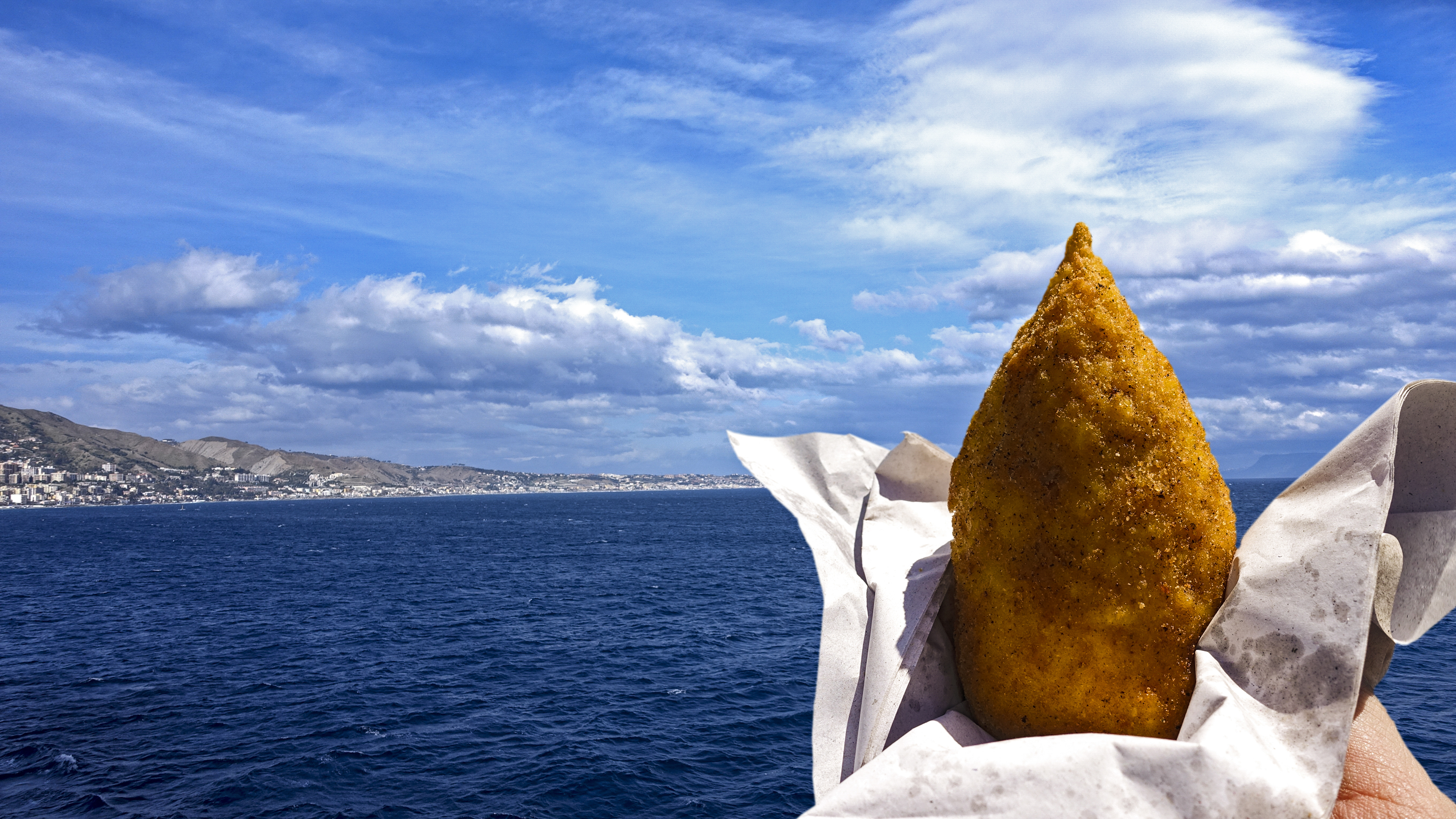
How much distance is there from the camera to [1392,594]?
3.20 m

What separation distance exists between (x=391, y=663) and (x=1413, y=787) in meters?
45.4

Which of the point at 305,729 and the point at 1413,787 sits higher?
the point at 1413,787

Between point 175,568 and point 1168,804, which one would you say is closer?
point 1168,804

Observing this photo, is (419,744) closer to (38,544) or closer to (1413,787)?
(1413,787)

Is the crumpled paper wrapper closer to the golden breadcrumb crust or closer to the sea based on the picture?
the golden breadcrumb crust

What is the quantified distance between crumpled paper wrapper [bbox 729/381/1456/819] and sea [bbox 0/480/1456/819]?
21.7m

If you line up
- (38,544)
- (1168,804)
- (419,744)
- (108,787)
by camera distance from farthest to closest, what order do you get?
1. (38,544)
2. (419,744)
3. (108,787)
4. (1168,804)

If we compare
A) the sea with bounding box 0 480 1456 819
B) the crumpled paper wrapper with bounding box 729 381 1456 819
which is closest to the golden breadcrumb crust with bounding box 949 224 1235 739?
the crumpled paper wrapper with bounding box 729 381 1456 819

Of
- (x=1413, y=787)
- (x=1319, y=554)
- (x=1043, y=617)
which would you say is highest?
(x=1319, y=554)

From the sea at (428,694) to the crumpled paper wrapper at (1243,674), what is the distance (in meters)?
21.7

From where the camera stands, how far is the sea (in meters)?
24.8

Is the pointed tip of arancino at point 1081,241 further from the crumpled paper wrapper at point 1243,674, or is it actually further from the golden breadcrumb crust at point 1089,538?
the crumpled paper wrapper at point 1243,674

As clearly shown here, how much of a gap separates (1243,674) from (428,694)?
38.5 meters

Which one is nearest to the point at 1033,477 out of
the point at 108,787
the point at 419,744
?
the point at 419,744
